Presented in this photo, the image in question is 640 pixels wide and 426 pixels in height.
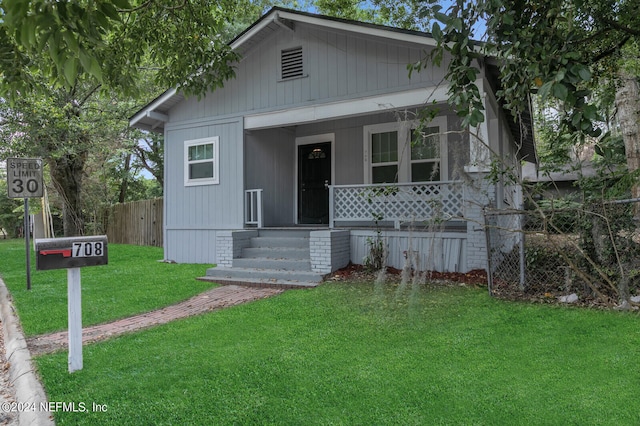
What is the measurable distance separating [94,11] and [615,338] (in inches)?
185

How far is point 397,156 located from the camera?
917 centimetres

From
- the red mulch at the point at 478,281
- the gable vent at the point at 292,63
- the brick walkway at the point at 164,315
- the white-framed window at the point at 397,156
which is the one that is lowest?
the brick walkway at the point at 164,315

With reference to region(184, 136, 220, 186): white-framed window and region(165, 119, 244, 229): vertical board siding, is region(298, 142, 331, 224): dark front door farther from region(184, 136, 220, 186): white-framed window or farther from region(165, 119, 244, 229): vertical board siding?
region(184, 136, 220, 186): white-framed window

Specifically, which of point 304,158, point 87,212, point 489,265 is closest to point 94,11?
point 489,265

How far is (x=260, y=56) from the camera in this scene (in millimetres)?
9062

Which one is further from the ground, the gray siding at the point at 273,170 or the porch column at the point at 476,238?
the gray siding at the point at 273,170

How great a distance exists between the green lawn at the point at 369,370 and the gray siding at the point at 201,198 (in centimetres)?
473

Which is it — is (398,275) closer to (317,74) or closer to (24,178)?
(317,74)

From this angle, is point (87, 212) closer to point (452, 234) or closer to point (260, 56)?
point (260, 56)

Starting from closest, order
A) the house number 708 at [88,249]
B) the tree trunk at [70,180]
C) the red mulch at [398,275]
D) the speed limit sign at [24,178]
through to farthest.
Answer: the house number 708 at [88,249] < the red mulch at [398,275] < the speed limit sign at [24,178] < the tree trunk at [70,180]

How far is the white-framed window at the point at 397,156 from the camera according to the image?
A: 8531 mm

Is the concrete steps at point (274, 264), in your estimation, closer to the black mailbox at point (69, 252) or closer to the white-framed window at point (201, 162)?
the white-framed window at point (201, 162)

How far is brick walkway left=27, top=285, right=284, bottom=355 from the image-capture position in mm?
4168

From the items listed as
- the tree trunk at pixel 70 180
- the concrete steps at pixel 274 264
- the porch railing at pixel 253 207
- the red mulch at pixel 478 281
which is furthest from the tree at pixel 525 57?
the tree trunk at pixel 70 180
